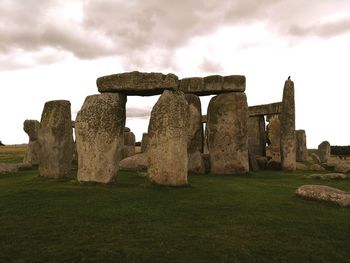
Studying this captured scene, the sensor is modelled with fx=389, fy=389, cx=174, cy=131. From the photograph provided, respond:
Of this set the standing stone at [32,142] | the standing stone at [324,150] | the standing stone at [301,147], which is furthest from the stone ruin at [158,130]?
the standing stone at [324,150]

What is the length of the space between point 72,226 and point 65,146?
6.61m

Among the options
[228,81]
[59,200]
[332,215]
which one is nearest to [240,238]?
[332,215]

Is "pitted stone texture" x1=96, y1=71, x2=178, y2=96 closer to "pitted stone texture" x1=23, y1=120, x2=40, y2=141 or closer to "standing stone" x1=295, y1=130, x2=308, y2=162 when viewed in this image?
"pitted stone texture" x1=23, y1=120, x2=40, y2=141

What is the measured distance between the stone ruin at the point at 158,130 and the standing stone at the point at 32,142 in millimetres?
5460

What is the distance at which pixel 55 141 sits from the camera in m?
12.8

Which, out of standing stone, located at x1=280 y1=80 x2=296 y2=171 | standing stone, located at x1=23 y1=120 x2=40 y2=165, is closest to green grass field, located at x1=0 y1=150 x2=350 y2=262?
standing stone, located at x1=280 y1=80 x2=296 y2=171

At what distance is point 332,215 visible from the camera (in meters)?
7.71

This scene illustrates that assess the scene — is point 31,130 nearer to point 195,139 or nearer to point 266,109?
point 195,139

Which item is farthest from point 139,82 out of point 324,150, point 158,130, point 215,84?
point 324,150

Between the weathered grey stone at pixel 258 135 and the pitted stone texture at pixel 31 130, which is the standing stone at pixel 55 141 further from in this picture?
the weathered grey stone at pixel 258 135

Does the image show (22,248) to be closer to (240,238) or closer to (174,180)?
(240,238)

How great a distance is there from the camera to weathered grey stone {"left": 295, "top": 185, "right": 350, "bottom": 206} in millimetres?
8594

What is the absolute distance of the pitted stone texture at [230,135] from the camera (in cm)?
1630

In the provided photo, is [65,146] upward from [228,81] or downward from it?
downward
